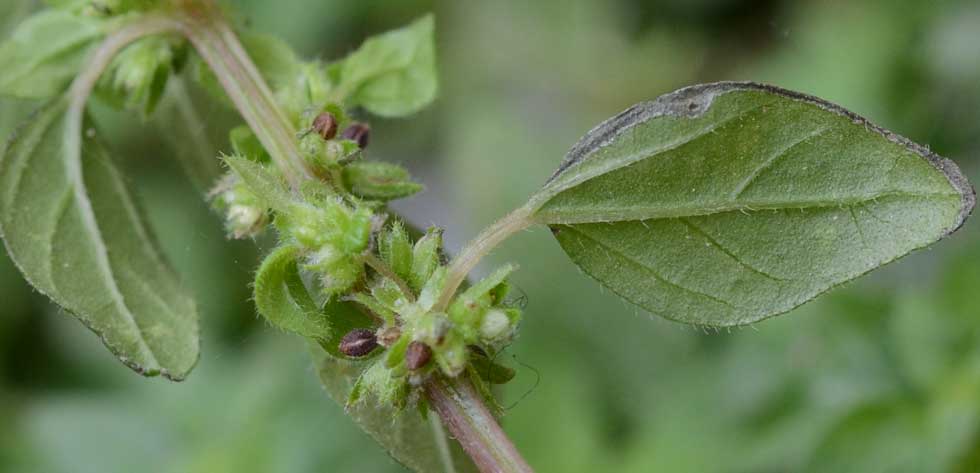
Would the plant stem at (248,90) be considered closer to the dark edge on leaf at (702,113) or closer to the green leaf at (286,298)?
the green leaf at (286,298)

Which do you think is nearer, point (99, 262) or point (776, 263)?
point (776, 263)

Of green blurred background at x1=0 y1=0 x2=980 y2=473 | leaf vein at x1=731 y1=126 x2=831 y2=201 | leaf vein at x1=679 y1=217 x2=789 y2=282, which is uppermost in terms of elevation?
leaf vein at x1=731 y1=126 x2=831 y2=201

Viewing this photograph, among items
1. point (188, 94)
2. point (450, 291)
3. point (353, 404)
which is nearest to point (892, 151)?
point (450, 291)

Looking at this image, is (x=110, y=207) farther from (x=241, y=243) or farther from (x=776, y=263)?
(x=241, y=243)

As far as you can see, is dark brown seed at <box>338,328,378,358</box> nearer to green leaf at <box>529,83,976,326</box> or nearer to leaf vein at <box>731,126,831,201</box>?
green leaf at <box>529,83,976,326</box>

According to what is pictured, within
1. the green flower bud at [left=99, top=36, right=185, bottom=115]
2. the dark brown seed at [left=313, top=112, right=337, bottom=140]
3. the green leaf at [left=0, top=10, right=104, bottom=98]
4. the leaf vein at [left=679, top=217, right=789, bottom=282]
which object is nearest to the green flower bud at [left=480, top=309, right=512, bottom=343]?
the leaf vein at [left=679, top=217, right=789, bottom=282]

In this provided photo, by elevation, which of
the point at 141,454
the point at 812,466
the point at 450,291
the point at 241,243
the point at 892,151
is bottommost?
the point at 141,454
